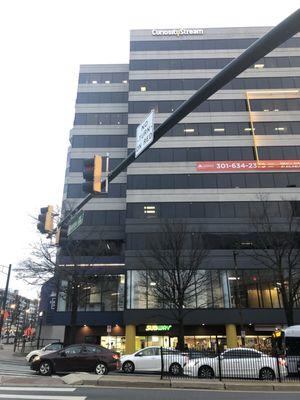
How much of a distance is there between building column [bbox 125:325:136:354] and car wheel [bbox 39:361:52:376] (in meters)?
21.8

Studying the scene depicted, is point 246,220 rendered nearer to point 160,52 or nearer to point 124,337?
point 124,337

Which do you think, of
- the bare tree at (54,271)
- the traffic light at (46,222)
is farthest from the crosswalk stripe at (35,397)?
the bare tree at (54,271)

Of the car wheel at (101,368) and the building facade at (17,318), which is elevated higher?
the building facade at (17,318)

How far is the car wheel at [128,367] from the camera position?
21294mm

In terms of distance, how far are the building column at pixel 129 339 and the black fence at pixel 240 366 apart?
2064cm

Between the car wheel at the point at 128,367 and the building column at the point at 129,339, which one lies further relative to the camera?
the building column at the point at 129,339

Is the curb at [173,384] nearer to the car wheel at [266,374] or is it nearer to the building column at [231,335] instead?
the car wheel at [266,374]

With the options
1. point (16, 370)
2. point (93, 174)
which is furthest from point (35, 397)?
point (16, 370)

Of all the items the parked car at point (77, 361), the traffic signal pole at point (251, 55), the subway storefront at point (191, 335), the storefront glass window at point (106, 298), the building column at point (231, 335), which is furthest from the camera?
the storefront glass window at point (106, 298)

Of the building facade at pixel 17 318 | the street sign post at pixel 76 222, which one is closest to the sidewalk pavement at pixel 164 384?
the street sign post at pixel 76 222

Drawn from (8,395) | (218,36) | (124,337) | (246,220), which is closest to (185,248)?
(246,220)

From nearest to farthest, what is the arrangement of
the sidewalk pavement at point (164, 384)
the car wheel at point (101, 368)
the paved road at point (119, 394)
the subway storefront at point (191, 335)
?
the paved road at point (119, 394) < the sidewalk pavement at point (164, 384) < the car wheel at point (101, 368) < the subway storefront at point (191, 335)

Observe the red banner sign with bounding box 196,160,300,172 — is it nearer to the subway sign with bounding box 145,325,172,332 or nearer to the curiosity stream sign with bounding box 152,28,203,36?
the subway sign with bounding box 145,325,172,332

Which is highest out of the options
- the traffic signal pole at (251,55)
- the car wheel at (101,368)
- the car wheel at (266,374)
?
the traffic signal pole at (251,55)
